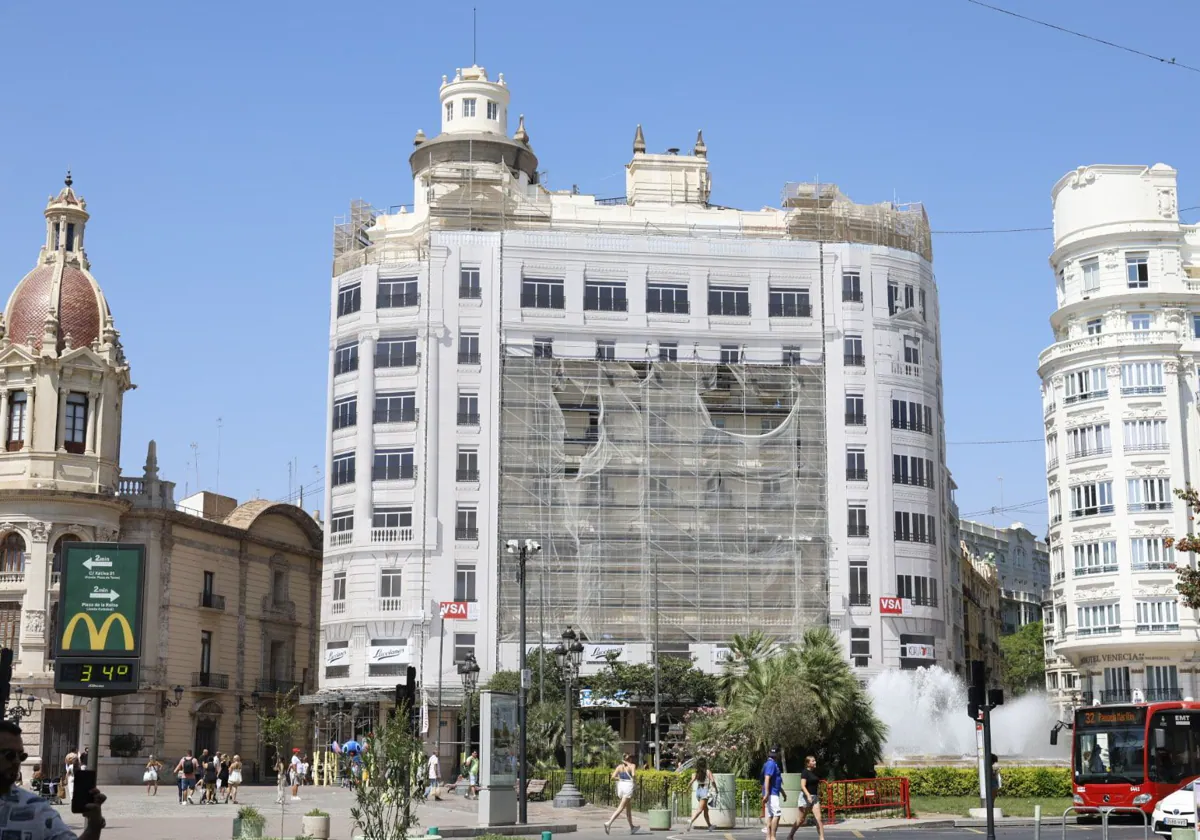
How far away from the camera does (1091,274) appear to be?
235 ft

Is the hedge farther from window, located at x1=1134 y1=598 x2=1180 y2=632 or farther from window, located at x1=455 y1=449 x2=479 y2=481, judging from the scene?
window, located at x1=455 y1=449 x2=479 y2=481

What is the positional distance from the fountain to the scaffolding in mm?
5301

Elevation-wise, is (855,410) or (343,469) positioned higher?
(855,410)

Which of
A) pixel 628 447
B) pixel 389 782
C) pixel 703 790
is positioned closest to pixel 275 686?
pixel 628 447

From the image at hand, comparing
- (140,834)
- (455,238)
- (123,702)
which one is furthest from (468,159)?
(140,834)

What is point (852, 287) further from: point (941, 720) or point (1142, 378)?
point (941, 720)

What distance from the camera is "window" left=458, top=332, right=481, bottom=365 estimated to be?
6864cm

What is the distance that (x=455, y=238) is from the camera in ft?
230

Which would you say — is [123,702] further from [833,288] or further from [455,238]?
[833,288]

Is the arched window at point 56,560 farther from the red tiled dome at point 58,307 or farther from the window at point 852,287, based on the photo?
the window at point 852,287

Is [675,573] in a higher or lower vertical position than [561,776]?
higher

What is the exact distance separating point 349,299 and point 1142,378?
36.1 m

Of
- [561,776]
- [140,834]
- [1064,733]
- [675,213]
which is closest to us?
[140,834]

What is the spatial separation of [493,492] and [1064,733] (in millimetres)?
26039
